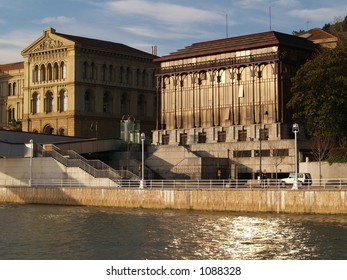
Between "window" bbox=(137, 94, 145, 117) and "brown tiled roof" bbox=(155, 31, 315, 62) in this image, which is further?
"window" bbox=(137, 94, 145, 117)

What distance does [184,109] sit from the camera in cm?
10938

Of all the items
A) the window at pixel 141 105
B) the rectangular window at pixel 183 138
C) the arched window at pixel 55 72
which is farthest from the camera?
the window at pixel 141 105

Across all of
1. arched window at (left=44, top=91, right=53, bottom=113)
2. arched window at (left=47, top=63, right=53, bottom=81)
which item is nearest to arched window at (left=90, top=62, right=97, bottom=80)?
arched window at (left=47, top=63, right=53, bottom=81)

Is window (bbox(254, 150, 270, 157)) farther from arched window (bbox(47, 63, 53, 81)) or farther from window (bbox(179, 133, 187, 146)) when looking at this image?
arched window (bbox(47, 63, 53, 81))

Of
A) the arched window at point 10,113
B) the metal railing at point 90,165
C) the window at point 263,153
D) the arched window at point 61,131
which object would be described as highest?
the arched window at point 10,113

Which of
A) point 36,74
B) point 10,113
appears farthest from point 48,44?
point 10,113

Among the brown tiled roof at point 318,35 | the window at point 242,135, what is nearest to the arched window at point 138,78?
the brown tiled roof at point 318,35

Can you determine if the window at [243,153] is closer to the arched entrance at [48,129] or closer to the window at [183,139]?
the window at [183,139]

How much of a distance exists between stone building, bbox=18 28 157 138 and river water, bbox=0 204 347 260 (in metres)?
65.0

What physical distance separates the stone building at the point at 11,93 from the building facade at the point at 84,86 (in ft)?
27.0

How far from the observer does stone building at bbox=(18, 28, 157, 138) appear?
13112 centimetres

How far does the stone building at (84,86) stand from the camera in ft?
430

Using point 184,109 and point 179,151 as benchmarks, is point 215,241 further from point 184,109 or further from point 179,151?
point 184,109
